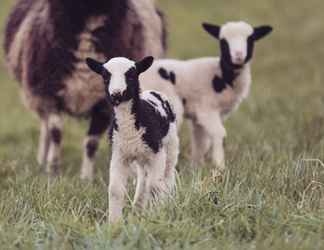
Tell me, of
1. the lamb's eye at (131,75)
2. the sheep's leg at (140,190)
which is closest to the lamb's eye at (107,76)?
the lamb's eye at (131,75)

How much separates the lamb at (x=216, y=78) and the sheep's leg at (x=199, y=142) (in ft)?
0.95

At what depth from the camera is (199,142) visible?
945cm

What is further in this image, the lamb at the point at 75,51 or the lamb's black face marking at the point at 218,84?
the lamb at the point at 75,51

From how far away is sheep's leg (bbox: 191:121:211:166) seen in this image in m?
9.35

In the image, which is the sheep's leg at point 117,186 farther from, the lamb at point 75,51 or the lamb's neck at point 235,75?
the lamb at point 75,51

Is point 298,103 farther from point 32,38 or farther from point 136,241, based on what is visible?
point 136,241

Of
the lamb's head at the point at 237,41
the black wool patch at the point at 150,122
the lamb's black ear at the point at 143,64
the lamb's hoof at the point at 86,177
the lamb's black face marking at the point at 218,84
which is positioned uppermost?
the lamb's head at the point at 237,41

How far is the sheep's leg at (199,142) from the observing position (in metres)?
9.35

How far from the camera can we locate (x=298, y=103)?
1315 centimetres

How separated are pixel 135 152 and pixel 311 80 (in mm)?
10061

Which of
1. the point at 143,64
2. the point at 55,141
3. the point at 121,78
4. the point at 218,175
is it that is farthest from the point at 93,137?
the point at 121,78

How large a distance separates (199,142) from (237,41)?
1.31m

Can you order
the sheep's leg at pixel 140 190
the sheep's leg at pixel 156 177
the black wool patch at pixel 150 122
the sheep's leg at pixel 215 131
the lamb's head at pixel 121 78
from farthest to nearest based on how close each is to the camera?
the sheep's leg at pixel 215 131 < the sheep's leg at pixel 140 190 < the sheep's leg at pixel 156 177 < the black wool patch at pixel 150 122 < the lamb's head at pixel 121 78

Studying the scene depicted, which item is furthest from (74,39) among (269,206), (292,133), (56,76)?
(269,206)
